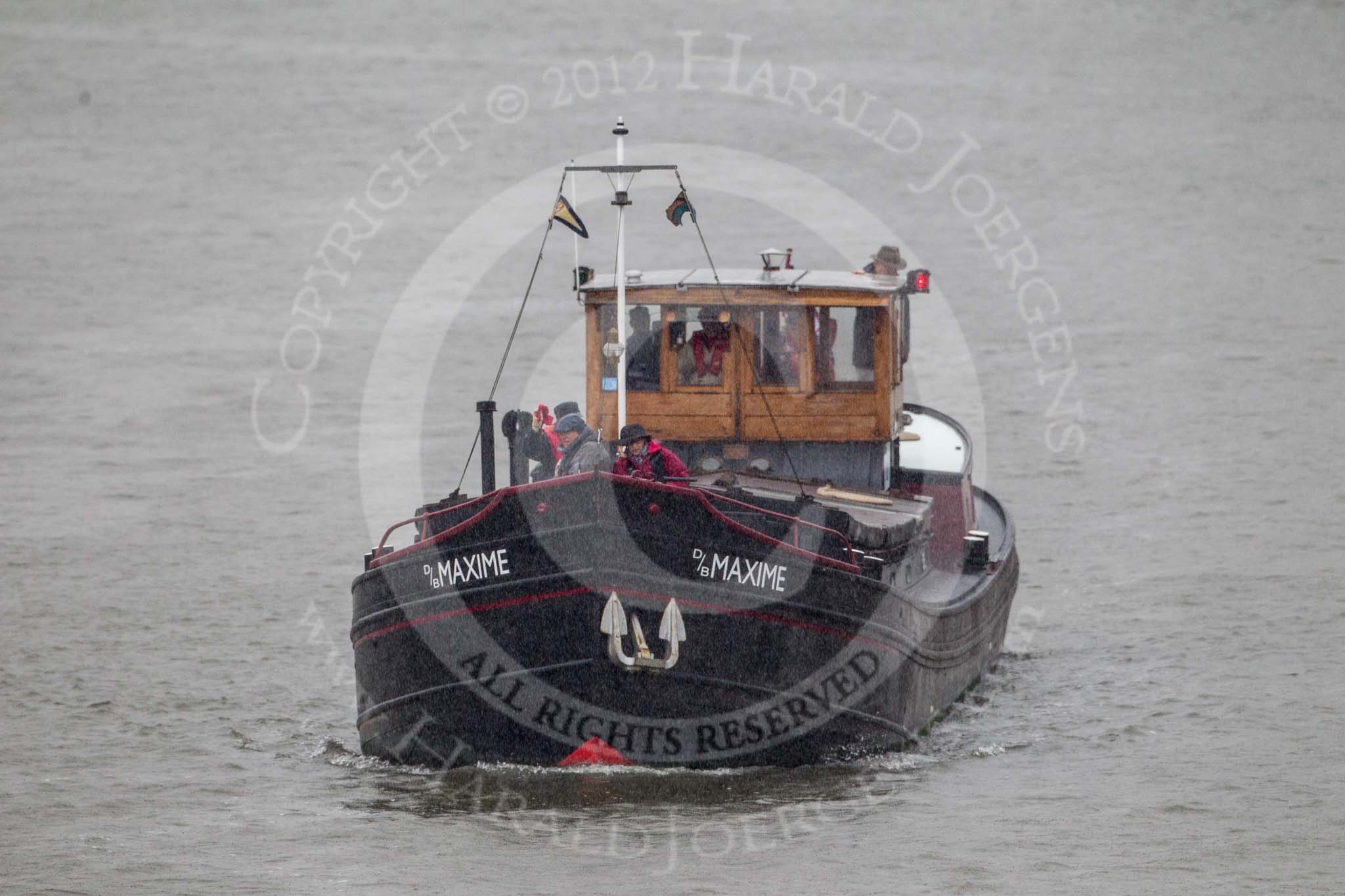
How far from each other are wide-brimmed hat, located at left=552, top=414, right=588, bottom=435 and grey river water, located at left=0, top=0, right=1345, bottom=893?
2.92 metres

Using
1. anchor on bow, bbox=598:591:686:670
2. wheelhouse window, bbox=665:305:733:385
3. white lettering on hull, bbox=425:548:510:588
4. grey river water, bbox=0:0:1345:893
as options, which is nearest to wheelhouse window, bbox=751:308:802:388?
wheelhouse window, bbox=665:305:733:385

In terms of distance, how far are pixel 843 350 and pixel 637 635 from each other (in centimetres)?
439

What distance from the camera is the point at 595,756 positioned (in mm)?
16156

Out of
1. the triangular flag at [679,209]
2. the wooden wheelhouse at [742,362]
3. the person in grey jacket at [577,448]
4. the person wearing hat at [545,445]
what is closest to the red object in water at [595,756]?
the person in grey jacket at [577,448]

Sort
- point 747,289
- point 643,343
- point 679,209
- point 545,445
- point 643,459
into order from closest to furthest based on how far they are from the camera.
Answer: point 643,459 < point 679,209 < point 545,445 < point 747,289 < point 643,343

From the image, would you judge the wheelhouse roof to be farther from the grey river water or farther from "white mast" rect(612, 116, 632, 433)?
the grey river water

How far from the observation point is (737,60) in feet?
188

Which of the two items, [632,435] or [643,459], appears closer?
[632,435]

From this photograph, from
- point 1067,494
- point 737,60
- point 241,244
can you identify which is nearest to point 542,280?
point 241,244

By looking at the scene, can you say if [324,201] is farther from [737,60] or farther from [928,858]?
[928,858]

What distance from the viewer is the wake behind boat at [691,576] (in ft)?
50.7

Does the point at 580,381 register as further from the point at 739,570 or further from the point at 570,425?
the point at 739,570

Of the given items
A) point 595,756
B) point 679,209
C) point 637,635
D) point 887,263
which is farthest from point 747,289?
point 595,756

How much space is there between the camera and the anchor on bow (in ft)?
50.4
